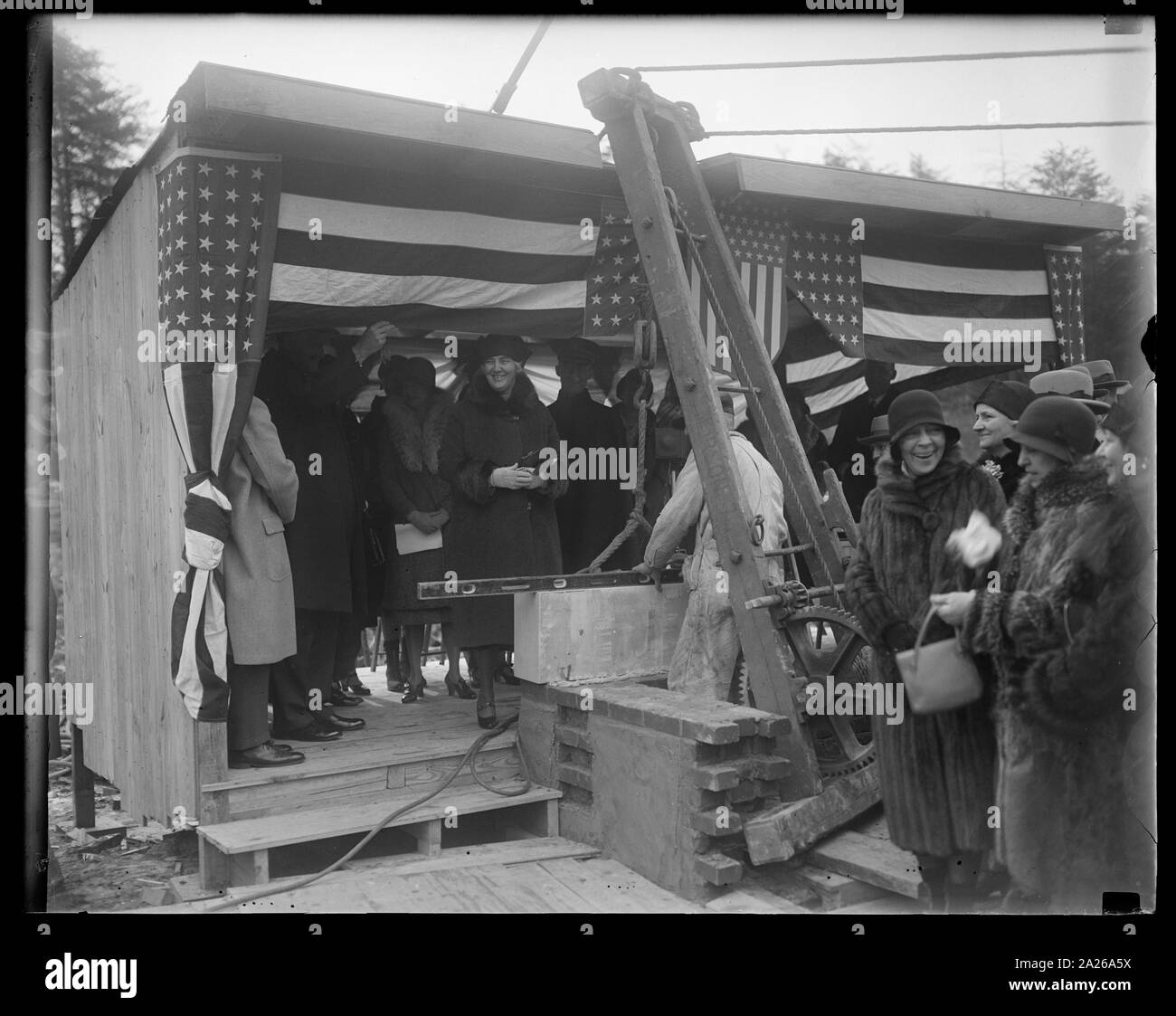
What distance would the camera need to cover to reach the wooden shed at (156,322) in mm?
4617

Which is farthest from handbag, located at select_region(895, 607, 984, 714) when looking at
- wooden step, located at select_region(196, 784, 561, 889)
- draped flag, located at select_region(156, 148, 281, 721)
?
draped flag, located at select_region(156, 148, 281, 721)

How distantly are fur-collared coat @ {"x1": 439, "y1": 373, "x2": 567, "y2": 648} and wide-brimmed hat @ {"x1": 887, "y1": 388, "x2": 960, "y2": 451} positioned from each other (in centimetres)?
276

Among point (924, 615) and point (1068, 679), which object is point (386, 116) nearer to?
point (924, 615)

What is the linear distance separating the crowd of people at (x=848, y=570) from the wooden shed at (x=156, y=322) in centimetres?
33

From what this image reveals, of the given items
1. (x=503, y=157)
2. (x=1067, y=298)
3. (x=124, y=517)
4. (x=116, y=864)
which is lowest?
(x=116, y=864)

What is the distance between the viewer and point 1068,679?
3221 millimetres

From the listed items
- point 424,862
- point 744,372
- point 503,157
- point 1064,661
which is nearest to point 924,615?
point 1064,661

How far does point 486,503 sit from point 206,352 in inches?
76.1
